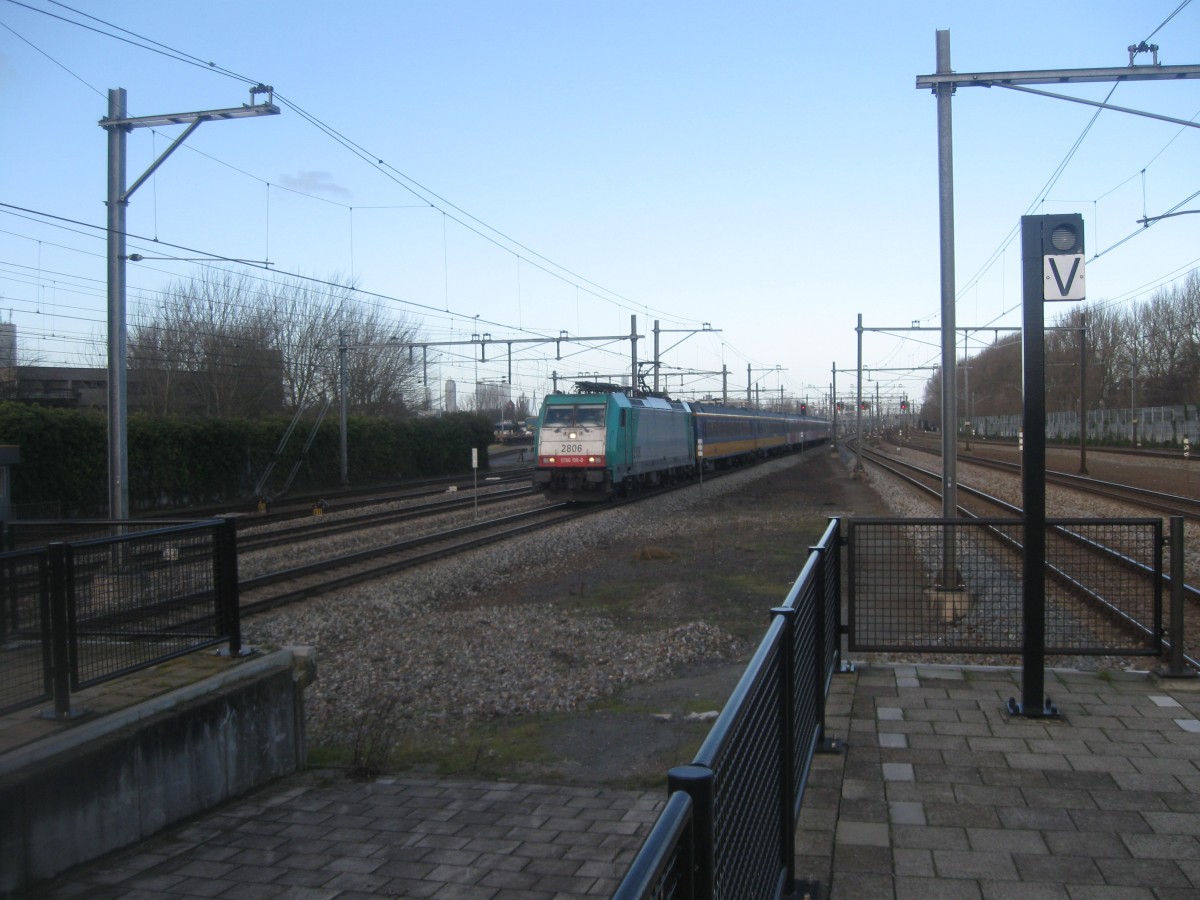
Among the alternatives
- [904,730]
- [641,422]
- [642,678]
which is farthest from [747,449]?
[904,730]

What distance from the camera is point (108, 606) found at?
572 centimetres

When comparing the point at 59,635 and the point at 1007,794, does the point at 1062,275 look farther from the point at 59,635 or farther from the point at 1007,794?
the point at 59,635

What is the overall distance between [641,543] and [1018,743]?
13.8 metres

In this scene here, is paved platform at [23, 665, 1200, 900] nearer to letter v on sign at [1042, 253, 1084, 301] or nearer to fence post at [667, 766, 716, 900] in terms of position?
fence post at [667, 766, 716, 900]

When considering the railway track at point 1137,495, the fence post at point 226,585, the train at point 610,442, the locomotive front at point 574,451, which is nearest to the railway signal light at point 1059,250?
the fence post at point 226,585

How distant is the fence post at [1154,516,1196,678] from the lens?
5949 mm

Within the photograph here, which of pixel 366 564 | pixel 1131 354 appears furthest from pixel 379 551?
pixel 1131 354

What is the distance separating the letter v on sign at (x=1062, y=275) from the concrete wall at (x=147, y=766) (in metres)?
5.29

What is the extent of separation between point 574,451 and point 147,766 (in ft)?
68.9

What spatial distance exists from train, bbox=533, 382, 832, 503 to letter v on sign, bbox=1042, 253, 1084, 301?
19141 mm

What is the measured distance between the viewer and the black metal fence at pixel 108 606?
16.7 feet

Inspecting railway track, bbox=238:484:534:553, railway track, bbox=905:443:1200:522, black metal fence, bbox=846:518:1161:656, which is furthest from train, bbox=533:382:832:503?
black metal fence, bbox=846:518:1161:656

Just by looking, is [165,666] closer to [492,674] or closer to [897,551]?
[492,674]

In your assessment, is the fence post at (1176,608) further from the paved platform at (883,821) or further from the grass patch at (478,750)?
the grass patch at (478,750)
